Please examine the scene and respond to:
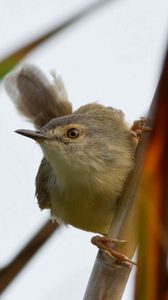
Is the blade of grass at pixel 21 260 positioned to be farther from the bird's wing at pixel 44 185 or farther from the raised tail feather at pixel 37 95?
the raised tail feather at pixel 37 95

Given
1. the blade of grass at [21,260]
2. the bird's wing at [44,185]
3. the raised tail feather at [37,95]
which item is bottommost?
the blade of grass at [21,260]

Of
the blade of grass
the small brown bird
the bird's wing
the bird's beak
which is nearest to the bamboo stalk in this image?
the blade of grass

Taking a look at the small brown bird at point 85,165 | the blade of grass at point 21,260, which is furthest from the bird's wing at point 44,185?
the blade of grass at point 21,260

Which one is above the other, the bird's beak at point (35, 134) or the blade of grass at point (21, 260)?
the bird's beak at point (35, 134)

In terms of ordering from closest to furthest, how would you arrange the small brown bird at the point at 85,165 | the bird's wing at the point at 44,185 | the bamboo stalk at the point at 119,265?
the bamboo stalk at the point at 119,265 → the small brown bird at the point at 85,165 → the bird's wing at the point at 44,185

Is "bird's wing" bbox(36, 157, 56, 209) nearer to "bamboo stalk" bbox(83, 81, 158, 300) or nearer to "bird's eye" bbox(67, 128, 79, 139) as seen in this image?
"bird's eye" bbox(67, 128, 79, 139)

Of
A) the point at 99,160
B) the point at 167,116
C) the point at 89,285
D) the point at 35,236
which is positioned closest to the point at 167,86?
the point at 167,116

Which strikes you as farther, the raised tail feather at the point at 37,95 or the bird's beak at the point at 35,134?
the raised tail feather at the point at 37,95
